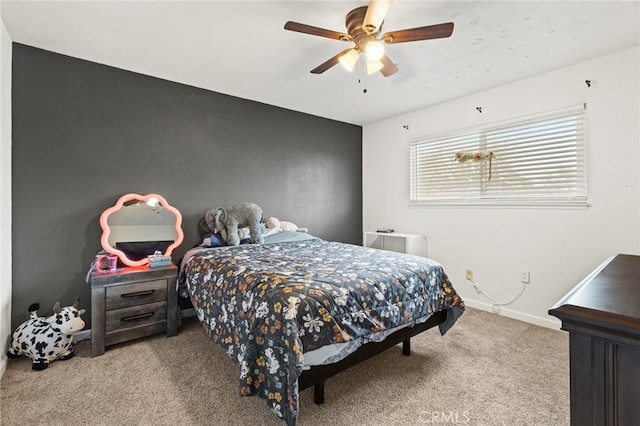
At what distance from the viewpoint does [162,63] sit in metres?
2.68

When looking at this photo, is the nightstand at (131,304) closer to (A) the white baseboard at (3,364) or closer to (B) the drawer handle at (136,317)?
(B) the drawer handle at (136,317)

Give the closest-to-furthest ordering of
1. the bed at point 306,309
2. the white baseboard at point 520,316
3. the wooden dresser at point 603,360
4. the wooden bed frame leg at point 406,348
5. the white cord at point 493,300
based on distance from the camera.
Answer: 1. the wooden dresser at point 603,360
2. the bed at point 306,309
3. the wooden bed frame leg at point 406,348
4. the white baseboard at point 520,316
5. the white cord at point 493,300

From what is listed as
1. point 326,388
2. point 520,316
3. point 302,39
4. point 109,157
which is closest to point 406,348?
point 326,388

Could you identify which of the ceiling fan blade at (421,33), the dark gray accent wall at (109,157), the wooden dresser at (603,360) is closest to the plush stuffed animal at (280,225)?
the dark gray accent wall at (109,157)

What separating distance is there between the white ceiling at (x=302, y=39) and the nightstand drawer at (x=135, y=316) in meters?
2.10

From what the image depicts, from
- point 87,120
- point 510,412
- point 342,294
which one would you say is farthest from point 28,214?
point 510,412

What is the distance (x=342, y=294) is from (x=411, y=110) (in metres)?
3.12

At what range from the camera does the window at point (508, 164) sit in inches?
108

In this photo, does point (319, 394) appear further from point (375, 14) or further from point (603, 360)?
point (375, 14)

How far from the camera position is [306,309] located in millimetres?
1486

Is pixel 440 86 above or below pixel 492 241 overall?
above

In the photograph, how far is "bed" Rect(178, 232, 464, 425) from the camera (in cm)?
145

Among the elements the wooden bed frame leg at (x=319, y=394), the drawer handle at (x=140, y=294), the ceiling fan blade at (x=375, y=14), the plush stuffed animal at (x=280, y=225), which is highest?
the ceiling fan blade at (x=375, y=14)

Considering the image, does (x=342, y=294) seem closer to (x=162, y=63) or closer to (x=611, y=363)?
(x=611, y=363)
